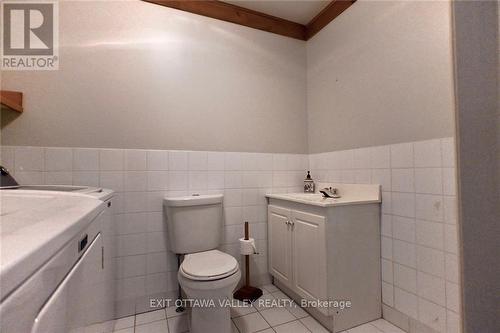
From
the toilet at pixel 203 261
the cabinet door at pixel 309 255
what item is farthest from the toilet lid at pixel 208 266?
the cabinet door at pixel 309 255

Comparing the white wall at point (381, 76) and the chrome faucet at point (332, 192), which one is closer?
the white wall at point (381, 76)

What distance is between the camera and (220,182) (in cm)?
184

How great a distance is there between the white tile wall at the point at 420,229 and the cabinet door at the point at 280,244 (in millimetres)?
612

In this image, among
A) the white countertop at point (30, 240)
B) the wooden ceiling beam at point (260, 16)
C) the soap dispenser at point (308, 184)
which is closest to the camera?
the white countertop at point (30, 240)

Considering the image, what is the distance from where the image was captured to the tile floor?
1382 millimetres

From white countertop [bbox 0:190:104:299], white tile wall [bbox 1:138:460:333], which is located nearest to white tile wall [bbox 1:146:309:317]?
white tile wall [bbox 1:138:460:333]

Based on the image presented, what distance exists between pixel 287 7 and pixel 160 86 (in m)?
1.28

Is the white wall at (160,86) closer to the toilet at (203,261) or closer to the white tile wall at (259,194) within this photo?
the white tile wall at (259,194)

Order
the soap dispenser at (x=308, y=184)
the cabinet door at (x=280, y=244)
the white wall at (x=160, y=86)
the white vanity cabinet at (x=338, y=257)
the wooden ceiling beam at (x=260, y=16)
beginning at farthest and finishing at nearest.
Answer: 1. the soap dispenser at (x=308, y=184)
2. the wooden ceiling beam at (x=260, y=16)
3. the cabinet door at (x=280, y=244)
4. the white wall at (x=160, y=86)
5. the white vanity cabinet at (x=338, y=257)

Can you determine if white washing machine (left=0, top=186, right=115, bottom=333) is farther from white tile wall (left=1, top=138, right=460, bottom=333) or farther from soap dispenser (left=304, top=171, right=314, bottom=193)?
soap dispenser (left=304, top=171, right=314, bottom=193)

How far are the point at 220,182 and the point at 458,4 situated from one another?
1607 mm

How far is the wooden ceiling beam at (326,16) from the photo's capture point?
1804mm

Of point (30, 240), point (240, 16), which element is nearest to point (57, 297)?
point (30, 240)

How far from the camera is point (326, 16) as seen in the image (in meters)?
1.96
